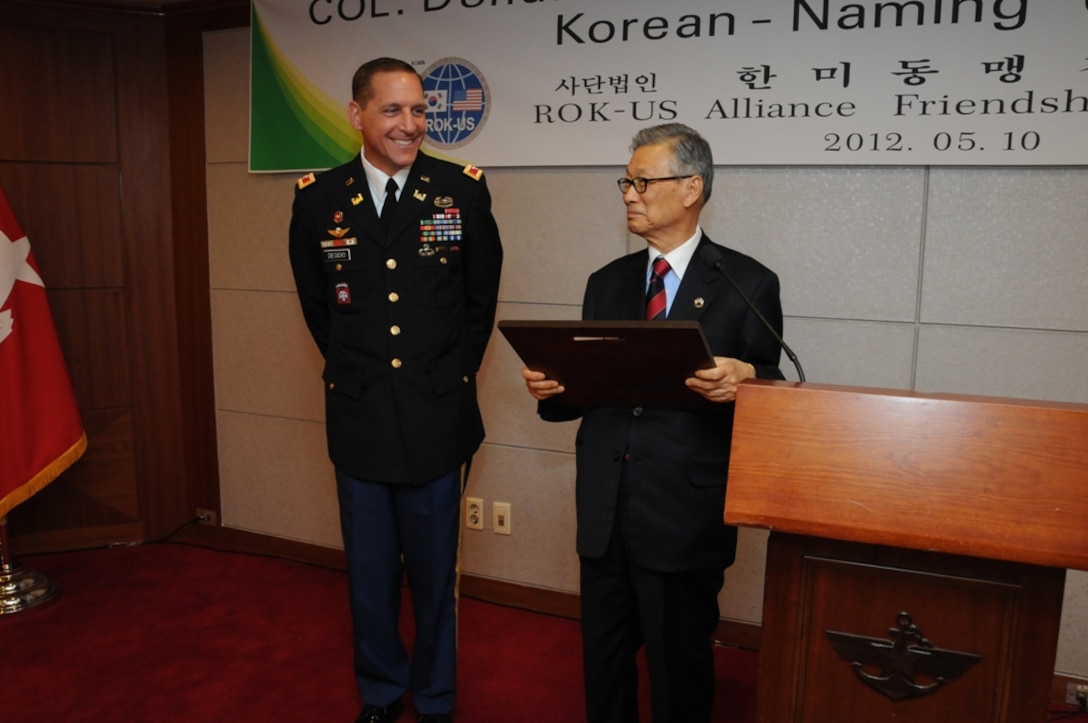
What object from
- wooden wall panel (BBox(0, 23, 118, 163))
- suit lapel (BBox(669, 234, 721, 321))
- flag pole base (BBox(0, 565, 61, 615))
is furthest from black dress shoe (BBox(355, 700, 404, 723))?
wooden wall panel (BBox(0, 23, 118, 163))

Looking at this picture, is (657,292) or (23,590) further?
(23,590)

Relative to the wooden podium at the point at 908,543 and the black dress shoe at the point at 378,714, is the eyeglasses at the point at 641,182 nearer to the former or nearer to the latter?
the wooden podium at the point at 908,543

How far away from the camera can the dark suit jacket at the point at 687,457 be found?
1859 millimetres

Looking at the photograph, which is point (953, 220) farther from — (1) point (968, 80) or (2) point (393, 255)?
(2) point (393, 255)

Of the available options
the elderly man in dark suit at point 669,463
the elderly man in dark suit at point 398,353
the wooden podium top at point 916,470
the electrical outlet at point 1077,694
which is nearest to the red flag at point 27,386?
the elderly man in dark suit at point 398,353

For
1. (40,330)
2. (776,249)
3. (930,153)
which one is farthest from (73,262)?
(930,153)

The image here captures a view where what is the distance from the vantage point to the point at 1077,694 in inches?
103

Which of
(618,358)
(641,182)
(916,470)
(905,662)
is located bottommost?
(905,662)

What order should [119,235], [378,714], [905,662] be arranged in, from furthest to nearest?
[119,235] → [378,714] → [905,662]

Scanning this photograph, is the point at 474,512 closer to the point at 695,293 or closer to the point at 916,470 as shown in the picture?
the point at 695,293

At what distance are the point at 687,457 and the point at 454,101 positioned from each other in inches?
70.0

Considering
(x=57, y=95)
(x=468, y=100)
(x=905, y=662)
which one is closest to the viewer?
(x=905, y=662)

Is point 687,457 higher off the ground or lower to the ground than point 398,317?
lower

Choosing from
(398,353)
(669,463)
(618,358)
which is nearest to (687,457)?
(669,463)
